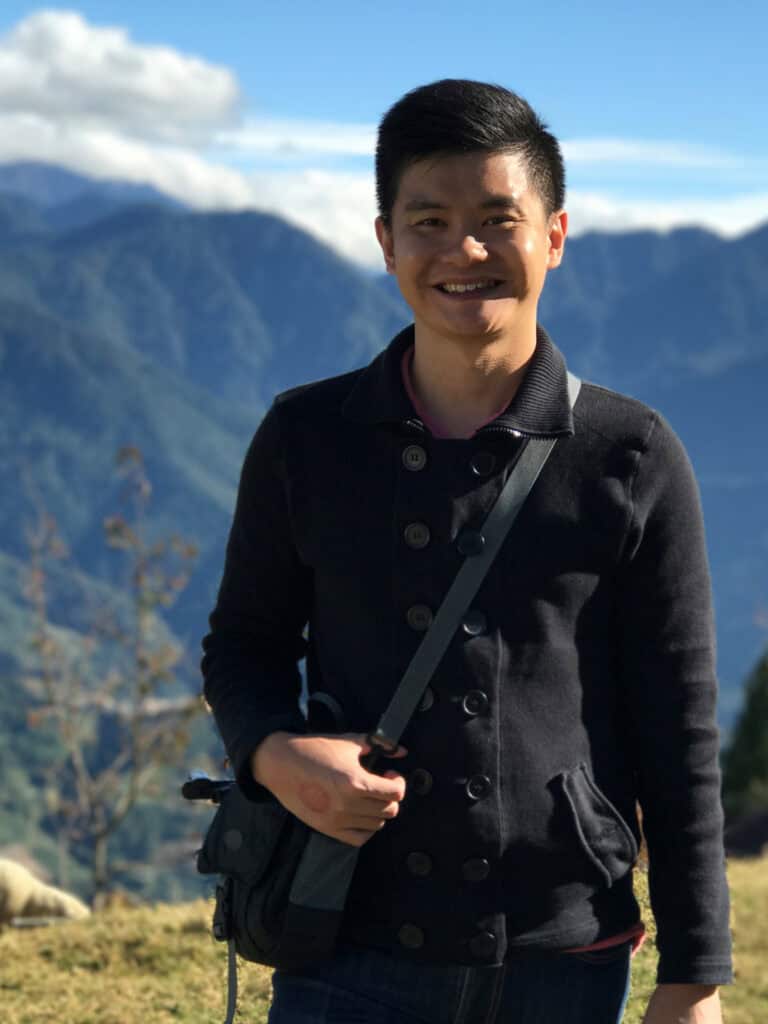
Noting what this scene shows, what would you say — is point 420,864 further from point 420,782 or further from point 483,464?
point 483,464

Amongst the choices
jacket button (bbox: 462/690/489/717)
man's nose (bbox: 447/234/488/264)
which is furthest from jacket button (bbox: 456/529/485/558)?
man's nose (bbox: 447/234/488/264)

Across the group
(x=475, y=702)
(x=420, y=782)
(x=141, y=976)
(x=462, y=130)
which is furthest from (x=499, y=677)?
(x=141, y=976)

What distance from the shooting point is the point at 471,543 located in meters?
2.21

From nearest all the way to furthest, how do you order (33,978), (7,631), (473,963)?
(473,963), (33,978), (7,631)

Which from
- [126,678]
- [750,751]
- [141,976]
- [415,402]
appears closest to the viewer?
[415,402]

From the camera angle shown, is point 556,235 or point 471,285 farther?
point 556,235

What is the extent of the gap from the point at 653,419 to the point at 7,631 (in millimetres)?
191949

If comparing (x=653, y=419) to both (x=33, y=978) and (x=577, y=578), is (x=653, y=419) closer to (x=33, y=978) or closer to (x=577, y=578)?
(x=577, y=578)

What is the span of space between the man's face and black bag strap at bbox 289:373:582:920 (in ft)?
0.91

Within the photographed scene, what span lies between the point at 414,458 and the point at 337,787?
52 centimetres

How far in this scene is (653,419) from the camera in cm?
229

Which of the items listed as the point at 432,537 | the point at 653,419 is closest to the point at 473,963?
the point at 432,537

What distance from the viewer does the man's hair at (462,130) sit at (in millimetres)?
2232

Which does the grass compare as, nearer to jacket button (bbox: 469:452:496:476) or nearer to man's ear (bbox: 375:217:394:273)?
jacket button (bbox: 469:452:496:476)
